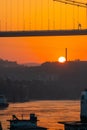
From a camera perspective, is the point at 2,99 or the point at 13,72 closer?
the point at 2,99

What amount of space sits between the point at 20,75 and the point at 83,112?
64158 millimetres

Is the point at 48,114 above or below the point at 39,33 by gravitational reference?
below

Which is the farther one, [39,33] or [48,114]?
[39,33]

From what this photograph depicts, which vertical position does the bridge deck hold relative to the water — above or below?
above

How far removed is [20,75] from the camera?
84.6 metres

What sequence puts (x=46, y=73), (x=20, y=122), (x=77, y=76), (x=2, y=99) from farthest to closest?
(x=46, y=73) → (x=77, y=76) → (x=2, y=99) → (x=20, y=122)

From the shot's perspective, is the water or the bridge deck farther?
the bridge deck

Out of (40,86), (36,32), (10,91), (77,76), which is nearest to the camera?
(36,32)

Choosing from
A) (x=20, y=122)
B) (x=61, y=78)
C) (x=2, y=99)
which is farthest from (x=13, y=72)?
(x=20, y=122)

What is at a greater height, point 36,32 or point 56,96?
point 36,32

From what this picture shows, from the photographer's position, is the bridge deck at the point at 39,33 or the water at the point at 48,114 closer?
the water at the point at 48,114

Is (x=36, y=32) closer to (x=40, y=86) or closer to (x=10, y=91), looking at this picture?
(x=10, y=91)

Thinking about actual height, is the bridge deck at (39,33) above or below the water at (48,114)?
above

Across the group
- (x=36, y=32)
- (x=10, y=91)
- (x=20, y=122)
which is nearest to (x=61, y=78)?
(x=10, y=91)
